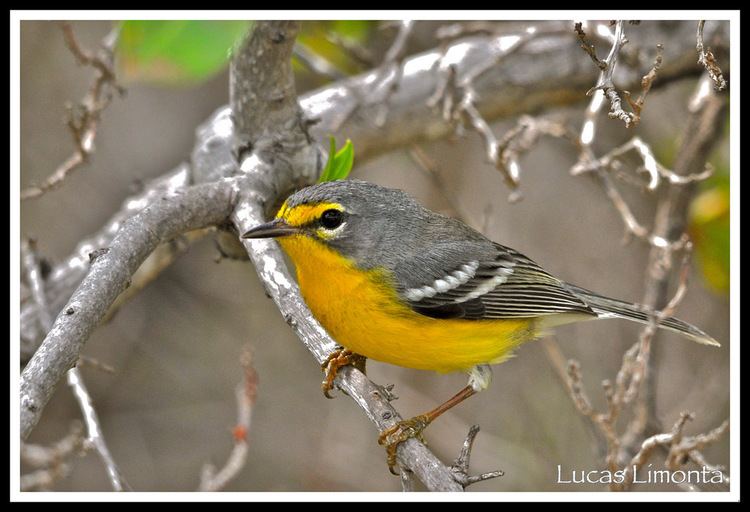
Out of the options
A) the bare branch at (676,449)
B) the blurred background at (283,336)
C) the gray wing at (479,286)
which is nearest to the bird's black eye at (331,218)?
the gray wing at (479,286)

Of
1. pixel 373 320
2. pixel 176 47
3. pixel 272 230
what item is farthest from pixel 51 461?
pixel 176 47

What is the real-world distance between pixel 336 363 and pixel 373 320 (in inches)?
10.2

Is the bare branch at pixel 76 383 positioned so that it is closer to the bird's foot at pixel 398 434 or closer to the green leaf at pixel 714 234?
the bird's foot at pixel 398 434

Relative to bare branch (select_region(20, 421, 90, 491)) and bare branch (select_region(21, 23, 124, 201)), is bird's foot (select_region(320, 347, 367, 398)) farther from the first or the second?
bare branch (select_region(21, 23, 124, 201))

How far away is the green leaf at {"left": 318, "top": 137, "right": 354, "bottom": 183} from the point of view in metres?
3.83

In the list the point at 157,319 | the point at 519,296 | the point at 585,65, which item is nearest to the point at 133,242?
the point at 519,296

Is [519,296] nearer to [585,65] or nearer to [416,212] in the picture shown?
[416,212]

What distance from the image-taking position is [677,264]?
6.33m

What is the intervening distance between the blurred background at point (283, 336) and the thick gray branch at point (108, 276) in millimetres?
3015

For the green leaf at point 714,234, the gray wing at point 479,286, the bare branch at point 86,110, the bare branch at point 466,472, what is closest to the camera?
the bare branch at point 466,472

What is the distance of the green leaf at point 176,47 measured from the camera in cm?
344

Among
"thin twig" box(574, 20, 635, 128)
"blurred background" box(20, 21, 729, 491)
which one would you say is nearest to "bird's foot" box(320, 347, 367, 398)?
"thin twig" box(574, 20, 635, 128)

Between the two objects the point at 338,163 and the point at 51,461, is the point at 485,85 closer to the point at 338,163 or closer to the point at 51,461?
the point at 338,163

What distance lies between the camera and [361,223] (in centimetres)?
361
